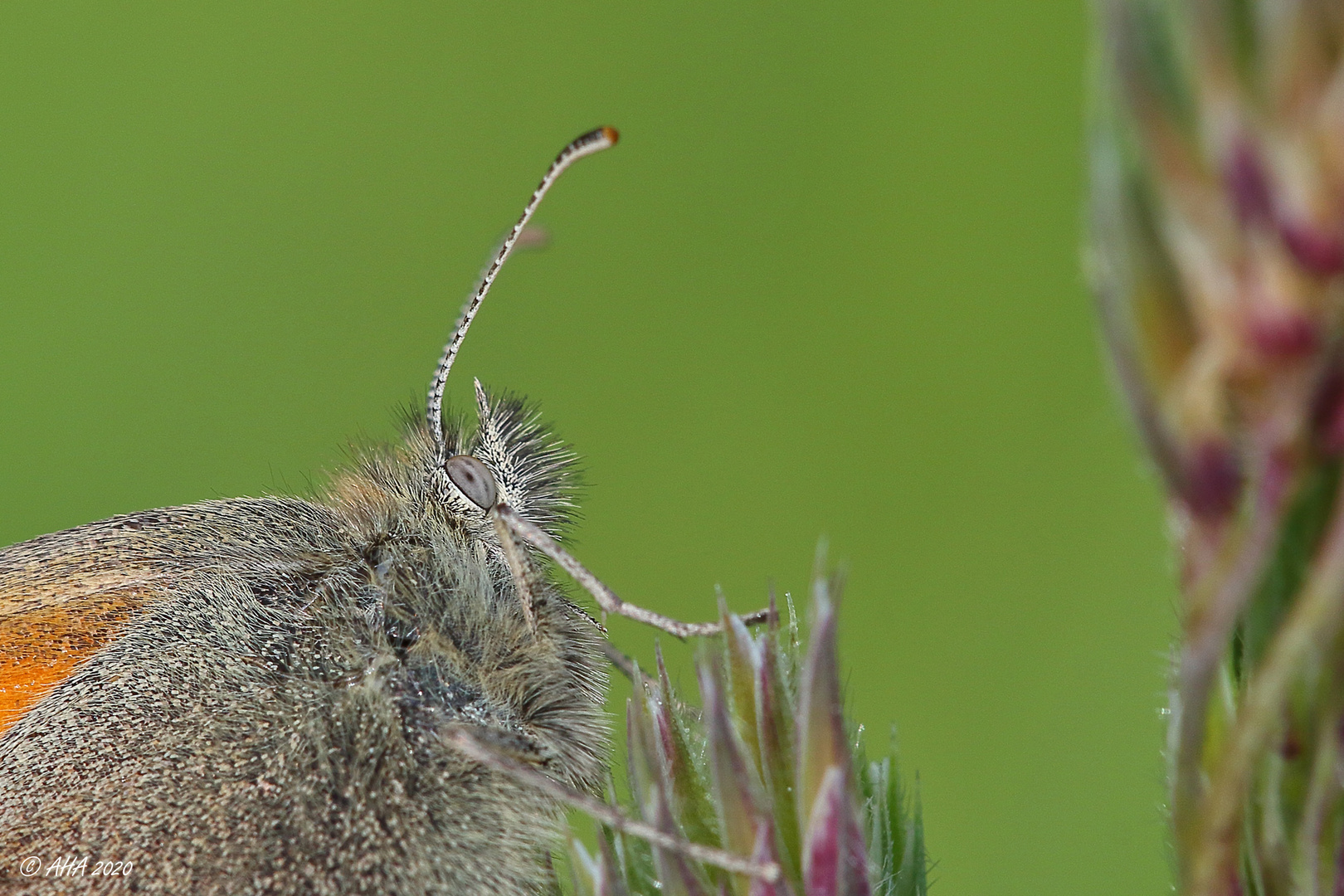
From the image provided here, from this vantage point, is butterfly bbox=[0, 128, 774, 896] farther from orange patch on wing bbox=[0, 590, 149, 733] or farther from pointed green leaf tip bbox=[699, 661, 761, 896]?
pointed green leaf tip bbox=[699, 661, 761, 896]

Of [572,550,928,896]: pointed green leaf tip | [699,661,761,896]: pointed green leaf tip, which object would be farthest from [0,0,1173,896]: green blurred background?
[699,661,761,896]: pointed green leaf tip

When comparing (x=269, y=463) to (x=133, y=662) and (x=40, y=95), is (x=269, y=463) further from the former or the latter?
(x=133, y=662)

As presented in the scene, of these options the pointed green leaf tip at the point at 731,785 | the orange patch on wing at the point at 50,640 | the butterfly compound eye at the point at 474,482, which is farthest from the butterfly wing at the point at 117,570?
the pointed green leaf tip at the point at 731,785

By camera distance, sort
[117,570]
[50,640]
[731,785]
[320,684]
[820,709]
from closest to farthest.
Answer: [820,709]
[731,785]
[320,684]
[50,640]
[117,570]

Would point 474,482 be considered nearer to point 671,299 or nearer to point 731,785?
point 731,785

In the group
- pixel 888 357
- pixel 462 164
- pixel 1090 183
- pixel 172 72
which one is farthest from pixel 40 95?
pixel 1090 183

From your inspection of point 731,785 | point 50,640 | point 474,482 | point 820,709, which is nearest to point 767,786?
point 731,785
